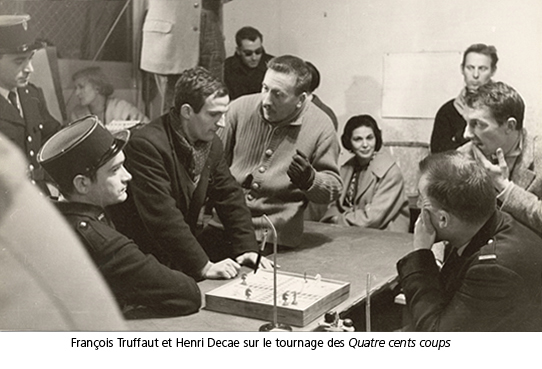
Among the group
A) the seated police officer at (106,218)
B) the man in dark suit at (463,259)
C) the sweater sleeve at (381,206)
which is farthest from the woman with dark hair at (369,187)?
the seated police officer at (106,218)

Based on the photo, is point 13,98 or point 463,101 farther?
point 463,101

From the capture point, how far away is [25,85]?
1439 mm

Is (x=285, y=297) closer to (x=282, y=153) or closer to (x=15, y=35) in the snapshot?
(x=282, y=153)

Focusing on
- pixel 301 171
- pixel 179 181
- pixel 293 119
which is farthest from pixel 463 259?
pixel 179 181

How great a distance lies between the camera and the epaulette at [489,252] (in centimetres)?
133

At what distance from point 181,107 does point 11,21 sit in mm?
466

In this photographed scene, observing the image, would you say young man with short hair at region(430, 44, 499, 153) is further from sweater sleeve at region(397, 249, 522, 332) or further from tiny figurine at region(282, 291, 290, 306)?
tiny figurine at region(282, 291, 290, 306)

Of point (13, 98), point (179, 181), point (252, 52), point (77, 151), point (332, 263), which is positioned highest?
point (252, 52)

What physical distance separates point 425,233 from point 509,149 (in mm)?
324

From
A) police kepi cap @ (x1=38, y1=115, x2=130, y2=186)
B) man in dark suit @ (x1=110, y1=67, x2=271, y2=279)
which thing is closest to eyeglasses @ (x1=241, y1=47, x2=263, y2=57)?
man in dark suit @ (x1=110, y1=67, x2=271, y2=279)

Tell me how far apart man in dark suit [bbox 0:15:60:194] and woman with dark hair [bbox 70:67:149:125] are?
104 mm

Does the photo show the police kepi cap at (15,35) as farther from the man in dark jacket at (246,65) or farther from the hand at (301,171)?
the hand at (301,171)

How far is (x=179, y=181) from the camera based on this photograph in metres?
1.63

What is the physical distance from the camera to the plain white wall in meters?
1.47
